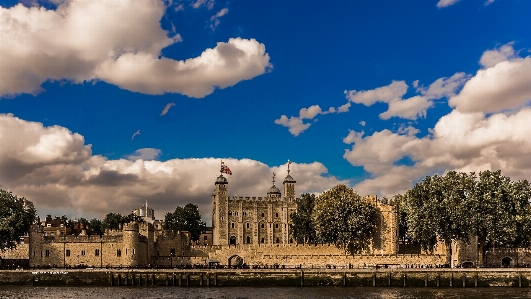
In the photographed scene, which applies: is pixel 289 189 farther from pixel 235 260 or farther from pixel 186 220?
pixel 235 260

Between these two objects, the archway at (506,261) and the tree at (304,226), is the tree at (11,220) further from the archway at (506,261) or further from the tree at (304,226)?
the archway at (506,261)

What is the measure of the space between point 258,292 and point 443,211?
986 inches

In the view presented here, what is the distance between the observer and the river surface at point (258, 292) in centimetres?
5925

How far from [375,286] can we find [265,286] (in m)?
12.0

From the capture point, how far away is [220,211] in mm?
118625

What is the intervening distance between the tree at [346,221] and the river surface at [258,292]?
17051 mm

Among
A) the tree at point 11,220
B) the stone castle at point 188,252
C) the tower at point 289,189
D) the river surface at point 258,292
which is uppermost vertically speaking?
the tower at point 289,189

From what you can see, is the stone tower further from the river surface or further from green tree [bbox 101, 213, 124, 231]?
the river surface

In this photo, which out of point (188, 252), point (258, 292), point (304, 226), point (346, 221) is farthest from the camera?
point (304, 226)

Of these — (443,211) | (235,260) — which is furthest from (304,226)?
(443,211)

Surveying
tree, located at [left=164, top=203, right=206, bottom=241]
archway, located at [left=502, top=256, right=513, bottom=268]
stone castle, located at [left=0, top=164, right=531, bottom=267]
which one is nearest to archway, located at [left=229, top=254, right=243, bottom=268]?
stone castle, located at [left=0, top=164, right=531, bottom=267]

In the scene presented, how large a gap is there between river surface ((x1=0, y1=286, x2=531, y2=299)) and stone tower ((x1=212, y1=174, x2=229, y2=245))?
162 ft

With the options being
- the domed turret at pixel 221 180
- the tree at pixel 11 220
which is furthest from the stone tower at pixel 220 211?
the tree at pixel 11 220

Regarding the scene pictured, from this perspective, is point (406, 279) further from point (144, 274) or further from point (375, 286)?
point (144, 274)
